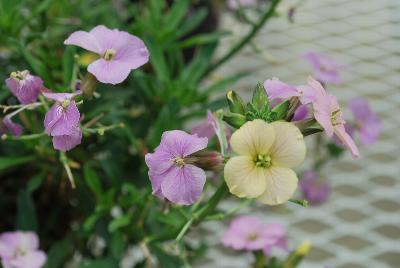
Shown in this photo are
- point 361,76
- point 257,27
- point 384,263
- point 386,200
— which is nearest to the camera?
point 257,27

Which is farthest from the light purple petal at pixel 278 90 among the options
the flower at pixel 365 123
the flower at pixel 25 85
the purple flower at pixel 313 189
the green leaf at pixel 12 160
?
the purple flower at pixel 313 189

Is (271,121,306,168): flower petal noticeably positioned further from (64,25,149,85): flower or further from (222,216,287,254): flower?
(222,216,287,254): flower

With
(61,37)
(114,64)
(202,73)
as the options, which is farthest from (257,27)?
(114,64)

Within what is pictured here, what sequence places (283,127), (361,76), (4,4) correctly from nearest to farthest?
1. (283,127)
2. (4,4)
3. (361,76)

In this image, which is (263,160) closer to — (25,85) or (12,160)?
(25,85)

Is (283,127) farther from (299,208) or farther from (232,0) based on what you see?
(232,0)

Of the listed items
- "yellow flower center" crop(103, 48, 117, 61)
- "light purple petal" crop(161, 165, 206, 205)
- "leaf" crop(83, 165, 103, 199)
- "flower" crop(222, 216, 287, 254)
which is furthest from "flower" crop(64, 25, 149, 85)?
"flower" crop(222, 216, 287, 254)

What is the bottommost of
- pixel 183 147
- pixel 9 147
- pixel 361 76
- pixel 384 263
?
pixel 384 263
